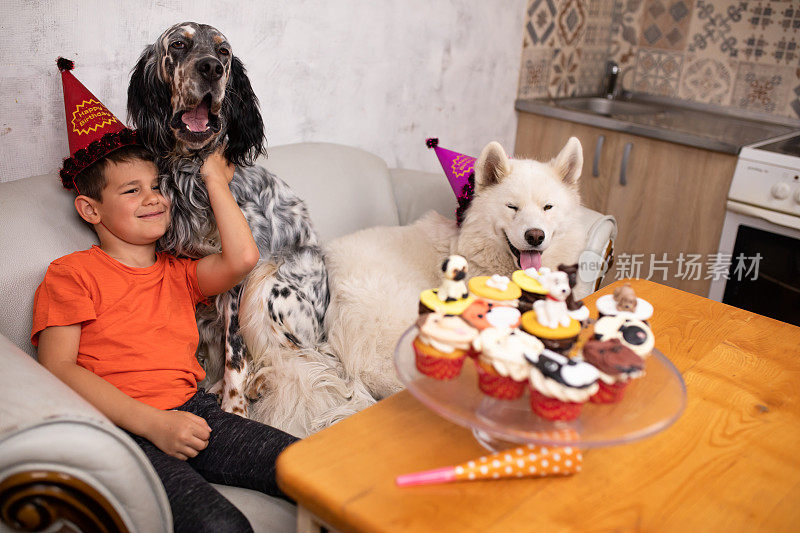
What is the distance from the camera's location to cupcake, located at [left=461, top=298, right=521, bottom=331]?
0.94 metres

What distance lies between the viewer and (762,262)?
2592mm

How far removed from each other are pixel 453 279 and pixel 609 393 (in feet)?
1.00

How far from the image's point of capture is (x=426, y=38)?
2662 millimetres

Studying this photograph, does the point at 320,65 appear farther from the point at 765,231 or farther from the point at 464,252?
the point at 765,231

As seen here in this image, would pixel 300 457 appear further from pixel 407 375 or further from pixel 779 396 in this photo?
pixel 779 396

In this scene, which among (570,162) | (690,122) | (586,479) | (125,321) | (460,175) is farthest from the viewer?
(690,122)

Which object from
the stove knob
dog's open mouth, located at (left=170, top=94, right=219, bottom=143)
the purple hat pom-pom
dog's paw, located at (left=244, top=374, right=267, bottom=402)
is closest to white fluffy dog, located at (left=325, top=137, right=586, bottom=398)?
dog's paw, located at (left=244, top=374, right=267, bottom=402)

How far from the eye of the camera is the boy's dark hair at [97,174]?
1.39m

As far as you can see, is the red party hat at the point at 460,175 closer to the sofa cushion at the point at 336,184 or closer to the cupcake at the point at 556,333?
the sofa cushion at the point at 336,184

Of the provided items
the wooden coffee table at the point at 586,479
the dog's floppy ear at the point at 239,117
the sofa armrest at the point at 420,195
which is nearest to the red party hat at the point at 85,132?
the dog's floppy ear at the point at 239,117

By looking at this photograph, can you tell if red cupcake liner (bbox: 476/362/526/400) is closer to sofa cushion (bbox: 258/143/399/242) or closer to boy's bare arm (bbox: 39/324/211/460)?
boy's bare arm (bbox: 39/324/211/460)

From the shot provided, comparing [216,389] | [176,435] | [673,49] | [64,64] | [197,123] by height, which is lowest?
[216,389]

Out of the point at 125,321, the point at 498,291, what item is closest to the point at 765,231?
the point at 498,291

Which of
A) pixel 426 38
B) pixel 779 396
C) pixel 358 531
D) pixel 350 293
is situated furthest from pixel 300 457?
pixel 426 38
